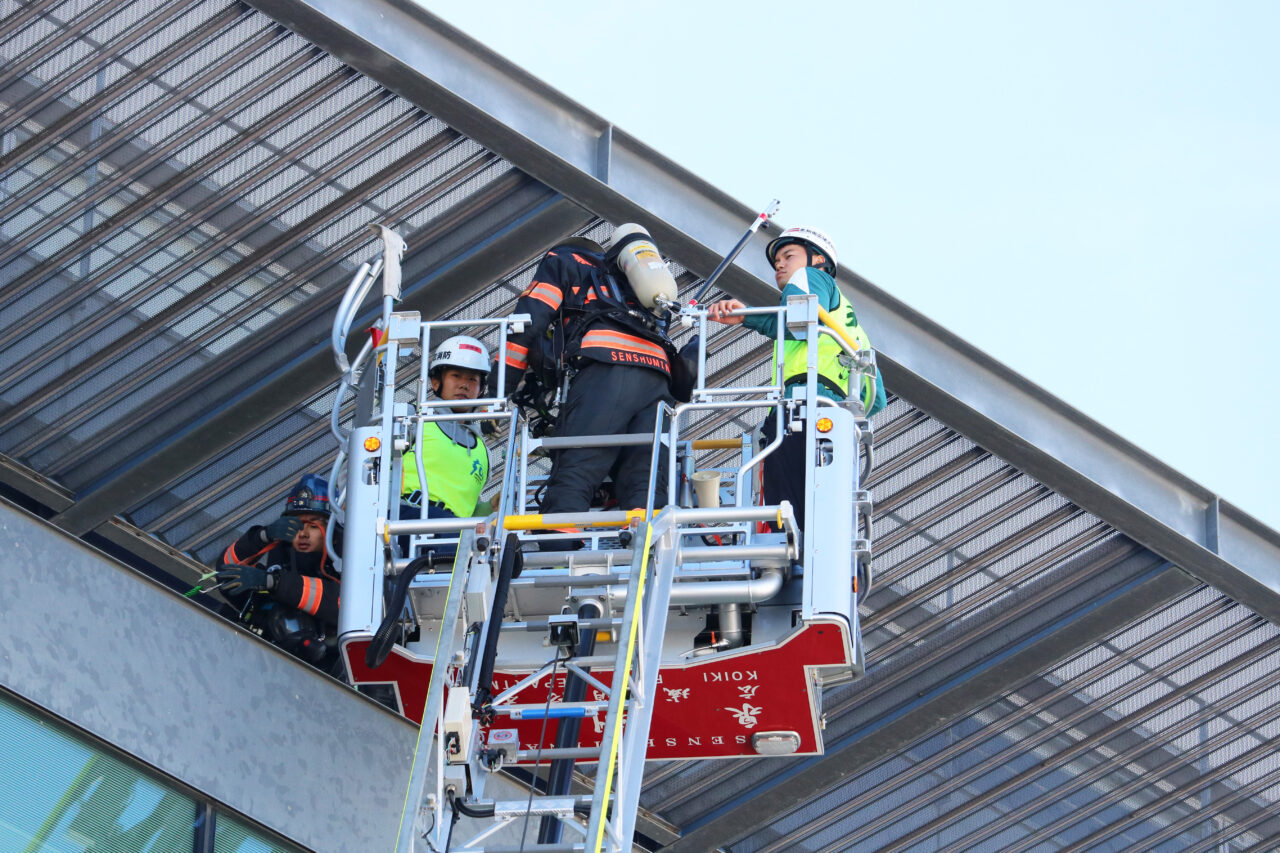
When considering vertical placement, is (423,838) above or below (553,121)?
below

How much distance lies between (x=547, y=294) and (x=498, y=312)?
2.52m

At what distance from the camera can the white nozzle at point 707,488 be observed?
447 inches

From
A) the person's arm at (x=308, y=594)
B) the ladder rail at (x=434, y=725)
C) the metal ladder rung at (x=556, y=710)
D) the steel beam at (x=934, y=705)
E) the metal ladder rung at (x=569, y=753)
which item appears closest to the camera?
the ladder rail at (x=434, y=725)

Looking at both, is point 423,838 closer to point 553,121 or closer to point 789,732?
point 789,732

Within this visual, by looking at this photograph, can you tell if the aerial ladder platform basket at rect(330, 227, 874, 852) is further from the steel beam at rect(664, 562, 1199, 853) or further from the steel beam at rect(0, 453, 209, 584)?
the steel beam at rect(0, 453, 209, 584)

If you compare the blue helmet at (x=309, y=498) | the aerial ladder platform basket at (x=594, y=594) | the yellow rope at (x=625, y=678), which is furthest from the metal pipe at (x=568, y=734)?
the blue helmet at (x=309, y=498)

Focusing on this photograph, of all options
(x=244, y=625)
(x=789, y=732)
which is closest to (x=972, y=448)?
(x=789, y=732)

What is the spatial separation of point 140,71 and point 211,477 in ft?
10.0

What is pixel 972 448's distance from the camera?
14.2 m

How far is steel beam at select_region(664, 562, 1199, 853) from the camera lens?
47.8 feet

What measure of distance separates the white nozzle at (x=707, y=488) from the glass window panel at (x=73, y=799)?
4.02m

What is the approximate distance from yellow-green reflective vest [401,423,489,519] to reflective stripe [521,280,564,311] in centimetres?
93

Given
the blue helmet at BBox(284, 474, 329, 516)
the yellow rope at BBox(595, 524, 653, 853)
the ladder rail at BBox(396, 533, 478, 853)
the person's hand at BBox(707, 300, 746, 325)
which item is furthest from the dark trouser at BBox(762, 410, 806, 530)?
the blue helmet at BBox(284, 474, 329, 516)

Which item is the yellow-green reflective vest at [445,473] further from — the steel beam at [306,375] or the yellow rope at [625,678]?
the steel beam at [306,375]
